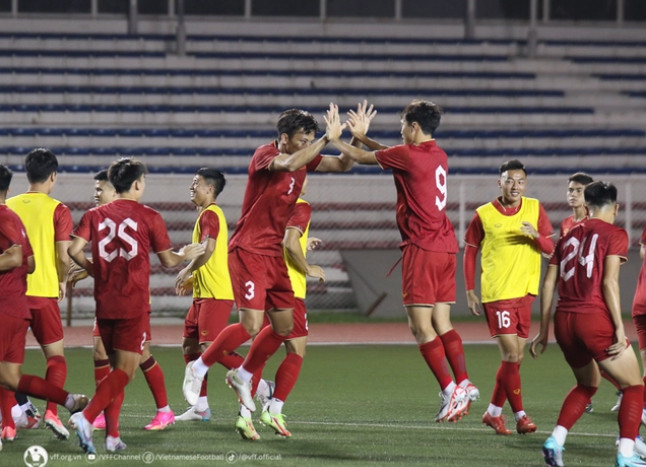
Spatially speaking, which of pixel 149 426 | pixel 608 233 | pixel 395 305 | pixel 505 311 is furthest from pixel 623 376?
pixel 395 305

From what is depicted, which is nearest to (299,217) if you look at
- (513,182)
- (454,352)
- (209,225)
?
(209,225)

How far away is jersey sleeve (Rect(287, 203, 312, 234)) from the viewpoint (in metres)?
7.82

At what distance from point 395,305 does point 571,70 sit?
1097cm

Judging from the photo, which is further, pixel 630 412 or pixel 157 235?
pixel 157 235

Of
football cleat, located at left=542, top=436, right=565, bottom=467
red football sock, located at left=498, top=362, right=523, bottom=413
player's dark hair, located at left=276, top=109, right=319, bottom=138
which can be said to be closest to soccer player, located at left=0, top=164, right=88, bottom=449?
player's dark hair, located at left=276, top=109, right=319, bottom=138

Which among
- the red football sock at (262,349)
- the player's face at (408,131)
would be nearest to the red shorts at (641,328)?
the player's face at (408,131)

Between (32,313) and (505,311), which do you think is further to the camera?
(505,311)

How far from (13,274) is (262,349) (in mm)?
1738

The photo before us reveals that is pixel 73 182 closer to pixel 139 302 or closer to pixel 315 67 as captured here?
pixel 315 67

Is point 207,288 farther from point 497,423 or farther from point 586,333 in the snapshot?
point 586,333

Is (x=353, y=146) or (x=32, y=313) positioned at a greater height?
(x=353, y=146)

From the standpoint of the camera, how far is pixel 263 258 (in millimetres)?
7371

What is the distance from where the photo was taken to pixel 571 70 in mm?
26531

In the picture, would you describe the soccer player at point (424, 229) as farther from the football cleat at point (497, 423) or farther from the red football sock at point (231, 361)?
the red football sock at point (231, 361)
